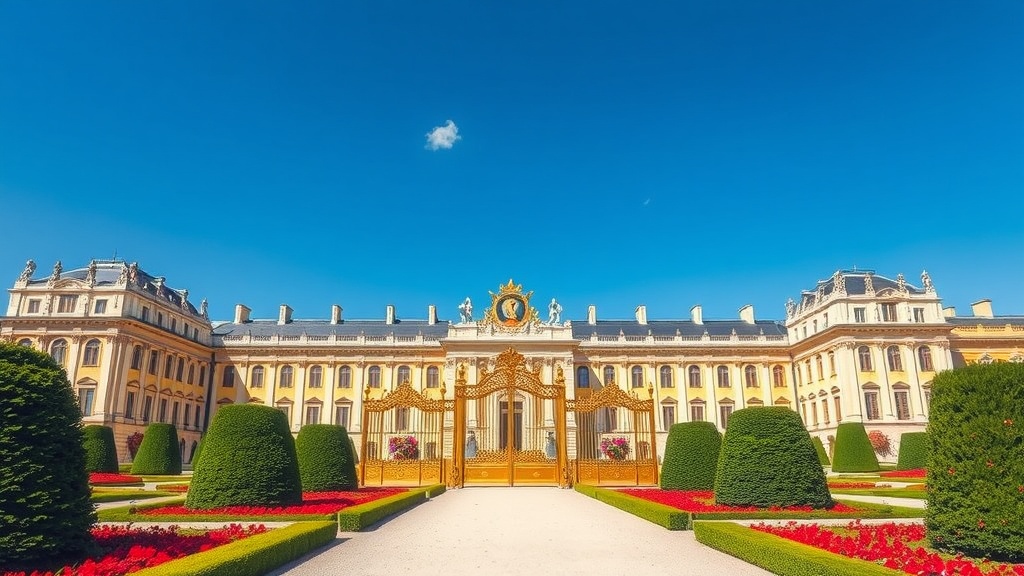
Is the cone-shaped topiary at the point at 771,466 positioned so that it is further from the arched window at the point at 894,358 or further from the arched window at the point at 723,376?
the arched window at the point at 723,376

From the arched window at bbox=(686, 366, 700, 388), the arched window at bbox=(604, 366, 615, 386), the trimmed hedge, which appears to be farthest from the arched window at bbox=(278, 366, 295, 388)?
the trimmed hedge

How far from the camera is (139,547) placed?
802 centimetres

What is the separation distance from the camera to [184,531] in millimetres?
10922

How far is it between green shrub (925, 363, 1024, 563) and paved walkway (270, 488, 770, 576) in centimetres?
257

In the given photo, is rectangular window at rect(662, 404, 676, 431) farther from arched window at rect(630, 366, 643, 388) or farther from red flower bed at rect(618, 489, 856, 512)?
red flower bed at rect(618, 489, 856, 512)

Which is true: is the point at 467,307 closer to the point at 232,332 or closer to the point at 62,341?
the point at 232,332

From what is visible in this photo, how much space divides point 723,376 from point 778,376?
Result: 424 centimetres

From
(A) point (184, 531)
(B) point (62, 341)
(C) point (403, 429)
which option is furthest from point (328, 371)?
(A) point (184, 531)

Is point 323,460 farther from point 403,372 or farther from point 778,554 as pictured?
point 403,372

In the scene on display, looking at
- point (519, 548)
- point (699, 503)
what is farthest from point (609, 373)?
point (519, 548)

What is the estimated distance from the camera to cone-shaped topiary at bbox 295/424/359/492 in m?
19.4

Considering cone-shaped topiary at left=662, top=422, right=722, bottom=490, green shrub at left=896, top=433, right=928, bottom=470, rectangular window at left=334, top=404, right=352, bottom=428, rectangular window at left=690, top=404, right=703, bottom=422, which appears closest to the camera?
cone-shaped topiary at left=662, top=422, right=722, bottom=490

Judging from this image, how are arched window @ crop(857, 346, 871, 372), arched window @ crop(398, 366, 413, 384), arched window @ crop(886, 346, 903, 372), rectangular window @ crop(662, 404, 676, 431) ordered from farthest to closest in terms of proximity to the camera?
1. arched window @ crop(398, 366, 413, 384)
2. rectangular window @ crop(662, 404, 676, 431)
3. arched window @ crop(886, 346, 903, 372)
4. arched window @ crop(857, 346, 871, 372)

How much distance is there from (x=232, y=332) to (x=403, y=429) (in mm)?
18342
